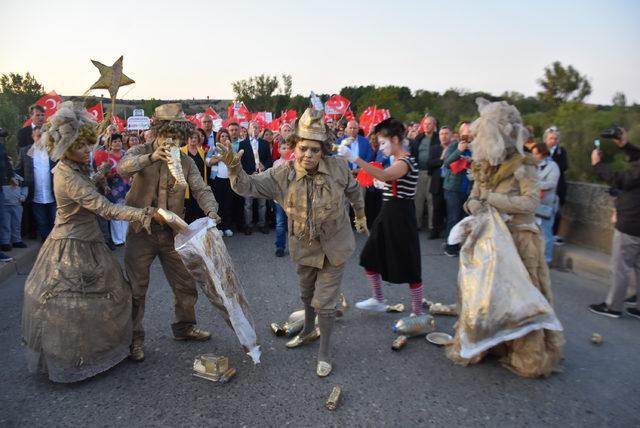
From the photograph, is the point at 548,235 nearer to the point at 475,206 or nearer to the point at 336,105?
the point at 475,206

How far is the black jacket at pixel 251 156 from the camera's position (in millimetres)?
8945

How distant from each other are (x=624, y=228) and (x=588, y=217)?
8.52 feet

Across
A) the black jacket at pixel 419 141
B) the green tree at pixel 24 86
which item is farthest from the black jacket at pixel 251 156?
the green tree at pixel 24 86

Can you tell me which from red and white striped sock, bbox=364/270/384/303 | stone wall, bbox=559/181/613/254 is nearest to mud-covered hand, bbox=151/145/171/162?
red and white striped sock, bbox=364/270/384/303

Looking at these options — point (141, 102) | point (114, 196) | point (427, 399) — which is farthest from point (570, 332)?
point (141, 102)

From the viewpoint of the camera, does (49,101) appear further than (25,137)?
Yes

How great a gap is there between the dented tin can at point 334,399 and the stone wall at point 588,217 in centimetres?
569

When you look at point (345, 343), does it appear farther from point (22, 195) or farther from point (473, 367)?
point (22, 195)

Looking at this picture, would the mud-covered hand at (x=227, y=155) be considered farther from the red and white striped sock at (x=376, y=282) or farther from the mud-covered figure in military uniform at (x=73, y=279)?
the red and white striped sock at (x=376, y=282)

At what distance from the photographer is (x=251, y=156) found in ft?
29.7

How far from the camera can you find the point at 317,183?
12.1 feet

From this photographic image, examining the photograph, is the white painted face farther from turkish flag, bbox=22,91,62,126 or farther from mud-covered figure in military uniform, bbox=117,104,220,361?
turkish flag, bbox=22,91,62,126

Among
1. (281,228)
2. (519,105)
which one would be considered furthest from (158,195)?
(519,105)

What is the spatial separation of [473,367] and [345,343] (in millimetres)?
1179
